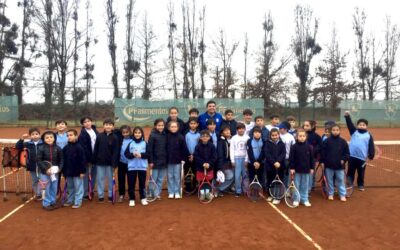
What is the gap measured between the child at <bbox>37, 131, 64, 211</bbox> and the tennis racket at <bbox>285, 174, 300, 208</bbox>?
3.91m

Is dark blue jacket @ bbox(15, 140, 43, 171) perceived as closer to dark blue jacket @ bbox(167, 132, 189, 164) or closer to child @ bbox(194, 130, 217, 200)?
dark blue jacket @ bbox(167, 132, 189, 164)

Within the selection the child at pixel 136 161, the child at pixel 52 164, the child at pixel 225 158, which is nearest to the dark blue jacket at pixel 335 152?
the child at pixel 225 158

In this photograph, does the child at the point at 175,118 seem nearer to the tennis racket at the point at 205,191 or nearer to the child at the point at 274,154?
the tennis racket at the point at 205,191

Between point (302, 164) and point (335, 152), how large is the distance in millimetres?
727

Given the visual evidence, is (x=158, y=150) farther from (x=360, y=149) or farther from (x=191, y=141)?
(x=360, y=149)

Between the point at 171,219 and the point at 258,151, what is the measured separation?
2.16 m

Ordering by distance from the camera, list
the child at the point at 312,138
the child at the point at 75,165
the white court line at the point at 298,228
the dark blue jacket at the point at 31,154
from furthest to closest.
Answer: the child at the point at 312,138
the dark blue jacket at the point at 31,154
the child at the point at 75,165
the white court line at the point at 298,228

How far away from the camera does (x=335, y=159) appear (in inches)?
255

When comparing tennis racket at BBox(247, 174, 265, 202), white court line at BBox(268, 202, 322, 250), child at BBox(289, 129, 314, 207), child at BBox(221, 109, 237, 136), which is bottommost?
white court line at BBox(268, 202, 322, 250)

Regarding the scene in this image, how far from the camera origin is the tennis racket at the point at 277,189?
254 inches

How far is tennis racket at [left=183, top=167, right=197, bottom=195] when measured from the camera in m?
6.95

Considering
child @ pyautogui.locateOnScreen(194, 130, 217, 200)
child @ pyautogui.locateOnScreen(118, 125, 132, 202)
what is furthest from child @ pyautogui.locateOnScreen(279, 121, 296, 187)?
child @ pyautogui.locateOnScreen(118, 125, 132, 202)

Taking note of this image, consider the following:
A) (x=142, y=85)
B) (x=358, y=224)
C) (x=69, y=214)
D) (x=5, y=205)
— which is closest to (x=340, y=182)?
(x=358, y=224)

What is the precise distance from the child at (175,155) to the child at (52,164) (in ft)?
6.09
